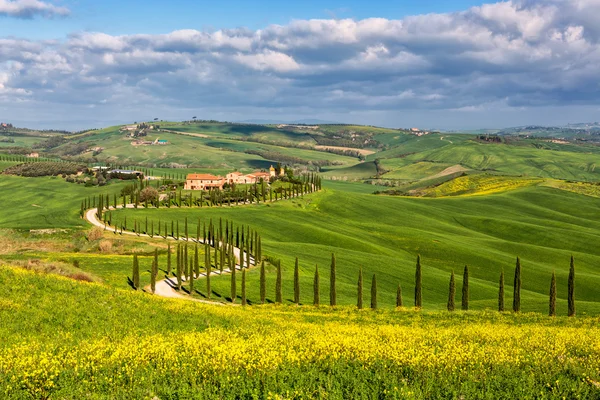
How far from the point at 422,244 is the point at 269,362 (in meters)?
110

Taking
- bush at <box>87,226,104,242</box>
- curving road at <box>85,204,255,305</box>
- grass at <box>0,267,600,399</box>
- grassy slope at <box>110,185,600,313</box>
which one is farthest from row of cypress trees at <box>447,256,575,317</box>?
bush at <box>87,226,104,242</box>

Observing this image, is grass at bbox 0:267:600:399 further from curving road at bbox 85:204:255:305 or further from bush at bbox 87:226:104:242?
bush at bbox 87:226:104:242

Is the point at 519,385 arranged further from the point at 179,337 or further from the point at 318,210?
the point at 318,210

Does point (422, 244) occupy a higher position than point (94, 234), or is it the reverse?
point (94, 234)

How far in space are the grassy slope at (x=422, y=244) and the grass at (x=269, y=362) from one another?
148 feet

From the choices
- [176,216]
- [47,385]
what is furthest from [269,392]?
[176,216]

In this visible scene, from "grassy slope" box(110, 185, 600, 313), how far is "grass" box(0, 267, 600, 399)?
148 feet

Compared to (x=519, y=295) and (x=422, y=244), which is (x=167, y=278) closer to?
(x=519, y=295)

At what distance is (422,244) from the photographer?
128 m

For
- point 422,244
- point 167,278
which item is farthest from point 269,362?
point 422,244

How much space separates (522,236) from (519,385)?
145791 mm

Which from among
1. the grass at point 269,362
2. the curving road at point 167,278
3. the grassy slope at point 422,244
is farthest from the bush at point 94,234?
the grass at point 269,362

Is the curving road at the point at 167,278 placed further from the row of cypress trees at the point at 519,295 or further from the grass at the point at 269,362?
the grass at the point at 269,362

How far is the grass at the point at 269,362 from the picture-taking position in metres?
21.0
